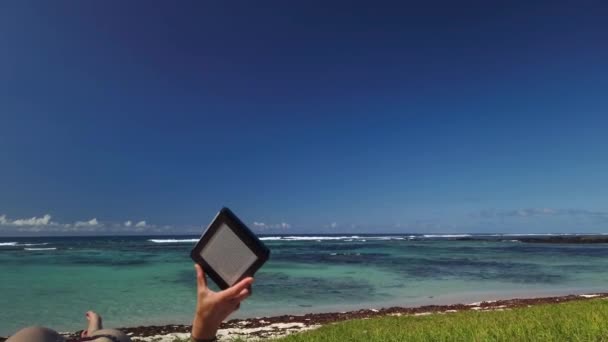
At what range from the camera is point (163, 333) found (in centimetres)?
1404

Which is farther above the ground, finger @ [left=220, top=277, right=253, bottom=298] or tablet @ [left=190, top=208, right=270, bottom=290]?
tablet @ [left=190, top=208, right=270, bottom=290]

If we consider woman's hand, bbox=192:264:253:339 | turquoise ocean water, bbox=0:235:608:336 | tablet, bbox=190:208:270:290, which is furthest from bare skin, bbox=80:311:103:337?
turquoise ocean water, bbox=0:235:608:336

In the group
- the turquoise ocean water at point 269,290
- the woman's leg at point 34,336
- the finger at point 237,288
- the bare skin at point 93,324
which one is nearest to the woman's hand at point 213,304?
the finger at point 237,288

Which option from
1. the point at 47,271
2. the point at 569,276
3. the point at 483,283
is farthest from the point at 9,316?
the point at 569,276

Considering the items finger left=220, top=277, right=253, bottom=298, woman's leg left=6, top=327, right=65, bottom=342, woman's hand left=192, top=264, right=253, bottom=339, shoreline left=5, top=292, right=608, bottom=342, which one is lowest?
shoreline left=5, top=292, right=608, bottom=342

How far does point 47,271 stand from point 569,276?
41.1m

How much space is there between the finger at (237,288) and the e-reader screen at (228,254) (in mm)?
80

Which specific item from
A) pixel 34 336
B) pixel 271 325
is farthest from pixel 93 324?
pixel 271 325

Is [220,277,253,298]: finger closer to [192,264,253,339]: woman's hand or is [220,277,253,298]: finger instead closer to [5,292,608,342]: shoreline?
[192,264,253,339]: woman's hand

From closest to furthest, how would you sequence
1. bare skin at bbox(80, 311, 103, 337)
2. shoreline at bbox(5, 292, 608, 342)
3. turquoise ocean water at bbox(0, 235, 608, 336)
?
bare skin at bbox(80, 311, 103, 337) → shoreline at bbox(5, 292, 608, 342) → turquoise ocean water at bbox(0, 235, 608, 336)

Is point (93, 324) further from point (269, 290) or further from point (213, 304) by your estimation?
point (269, 290)

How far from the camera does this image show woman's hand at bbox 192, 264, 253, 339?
6.44 feet

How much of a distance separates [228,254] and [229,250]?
0.06ft

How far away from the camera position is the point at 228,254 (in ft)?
6.71
